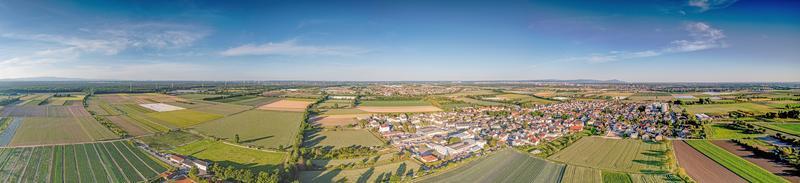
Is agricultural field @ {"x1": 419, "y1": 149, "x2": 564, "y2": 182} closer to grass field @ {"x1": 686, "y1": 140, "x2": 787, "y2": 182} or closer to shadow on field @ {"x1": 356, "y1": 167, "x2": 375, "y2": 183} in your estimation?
shadow on field @ {"x1": 356, "y1": 167, "x2": 375, "y2": 183}

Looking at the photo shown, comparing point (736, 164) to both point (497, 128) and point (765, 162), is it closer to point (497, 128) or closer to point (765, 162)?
point (765, 162)

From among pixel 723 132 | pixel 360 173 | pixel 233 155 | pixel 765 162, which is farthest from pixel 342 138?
pixel 723 132

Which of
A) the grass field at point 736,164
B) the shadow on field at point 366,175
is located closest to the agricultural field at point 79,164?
the shadow on field at point 366,175

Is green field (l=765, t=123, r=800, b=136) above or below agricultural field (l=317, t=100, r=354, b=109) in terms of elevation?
below

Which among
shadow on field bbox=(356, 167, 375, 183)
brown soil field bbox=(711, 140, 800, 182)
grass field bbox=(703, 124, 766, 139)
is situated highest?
grass field bbox=(703, 124, 766, 139)

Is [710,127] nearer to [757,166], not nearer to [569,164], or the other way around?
[757,166]

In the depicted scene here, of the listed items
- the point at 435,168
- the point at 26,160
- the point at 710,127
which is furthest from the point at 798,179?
the point at 26,160

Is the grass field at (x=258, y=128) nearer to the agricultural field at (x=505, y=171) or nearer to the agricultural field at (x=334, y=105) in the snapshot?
the agricultural field at (x=334, y=105)

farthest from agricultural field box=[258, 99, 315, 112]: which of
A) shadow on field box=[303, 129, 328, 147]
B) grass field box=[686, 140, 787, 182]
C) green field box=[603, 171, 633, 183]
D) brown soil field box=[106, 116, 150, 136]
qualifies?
grass field box=[686, 140, 787, 182]
